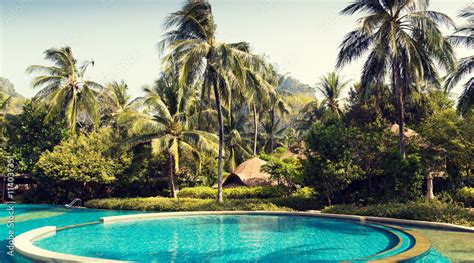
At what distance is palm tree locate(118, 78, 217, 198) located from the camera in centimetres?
2538

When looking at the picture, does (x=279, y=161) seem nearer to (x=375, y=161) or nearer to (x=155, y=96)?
(x=375, y=161)

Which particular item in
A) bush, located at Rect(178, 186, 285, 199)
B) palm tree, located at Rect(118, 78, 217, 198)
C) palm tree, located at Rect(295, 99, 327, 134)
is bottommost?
bush, located at Rect(178, 186, 285, 199)

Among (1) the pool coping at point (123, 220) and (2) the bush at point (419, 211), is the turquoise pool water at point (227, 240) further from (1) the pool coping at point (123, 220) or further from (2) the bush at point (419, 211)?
(2) the bush at point (419, 211)

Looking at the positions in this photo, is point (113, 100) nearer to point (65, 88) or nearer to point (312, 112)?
point (65, 88)

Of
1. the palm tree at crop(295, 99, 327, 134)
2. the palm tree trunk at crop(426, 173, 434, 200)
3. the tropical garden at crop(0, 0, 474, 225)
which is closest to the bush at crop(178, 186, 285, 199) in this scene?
the tropical garden at crop(0, 0, 474, 225)

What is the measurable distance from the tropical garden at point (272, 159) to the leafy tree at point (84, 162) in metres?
0.08

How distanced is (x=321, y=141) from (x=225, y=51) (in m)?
6.81

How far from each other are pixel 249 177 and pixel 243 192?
2756 millimetres

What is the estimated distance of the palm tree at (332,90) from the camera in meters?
37.3

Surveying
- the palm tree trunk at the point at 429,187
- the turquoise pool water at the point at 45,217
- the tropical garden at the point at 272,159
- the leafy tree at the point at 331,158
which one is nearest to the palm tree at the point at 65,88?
the tropical garden at the point at 272,159

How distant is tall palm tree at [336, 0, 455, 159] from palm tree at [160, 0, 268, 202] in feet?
20.3

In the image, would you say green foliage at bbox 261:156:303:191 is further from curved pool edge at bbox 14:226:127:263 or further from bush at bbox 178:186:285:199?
curved pool edge at bbox 14:226:127:263

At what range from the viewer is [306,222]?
18359 millimetres

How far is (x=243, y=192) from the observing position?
2533 cm
